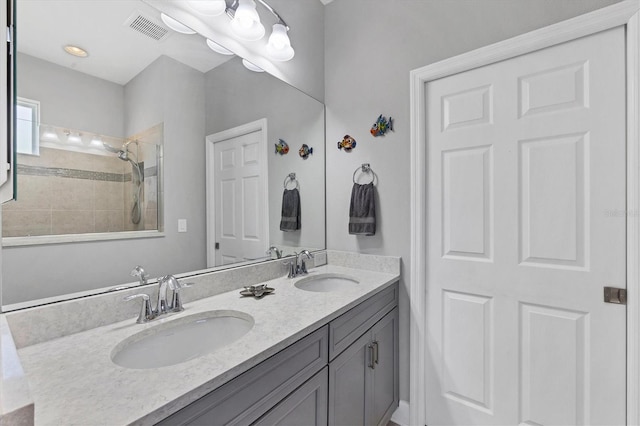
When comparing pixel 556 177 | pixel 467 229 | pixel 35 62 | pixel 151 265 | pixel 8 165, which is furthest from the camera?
pixel 467 229

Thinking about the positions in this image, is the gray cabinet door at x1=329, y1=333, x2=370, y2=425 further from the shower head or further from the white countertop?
the shower head

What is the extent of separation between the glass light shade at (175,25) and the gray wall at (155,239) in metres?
0.14

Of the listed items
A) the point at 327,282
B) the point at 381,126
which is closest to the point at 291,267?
the point at 327,282

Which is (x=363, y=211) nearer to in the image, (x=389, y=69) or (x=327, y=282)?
(x=327, y=282)

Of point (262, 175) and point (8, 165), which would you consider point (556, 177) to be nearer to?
point (262, 175)

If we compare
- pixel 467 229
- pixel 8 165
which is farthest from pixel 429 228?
pixel 8 165

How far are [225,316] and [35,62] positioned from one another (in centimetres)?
106

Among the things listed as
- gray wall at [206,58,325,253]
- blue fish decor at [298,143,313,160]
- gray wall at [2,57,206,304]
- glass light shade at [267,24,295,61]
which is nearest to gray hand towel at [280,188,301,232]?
gray wall at [206,58,325,253]

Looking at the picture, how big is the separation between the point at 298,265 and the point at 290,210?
0.36 meters

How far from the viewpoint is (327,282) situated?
1.82 meters

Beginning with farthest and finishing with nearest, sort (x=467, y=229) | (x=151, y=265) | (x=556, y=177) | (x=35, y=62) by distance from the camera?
(x=467, y=229) < (x=556, y=177) < (x=151, y=265) < (x=35, y=62)

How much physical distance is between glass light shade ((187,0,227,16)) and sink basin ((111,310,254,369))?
1314mm

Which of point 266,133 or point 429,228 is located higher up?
point 266,133

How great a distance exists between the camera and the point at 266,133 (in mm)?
1732
